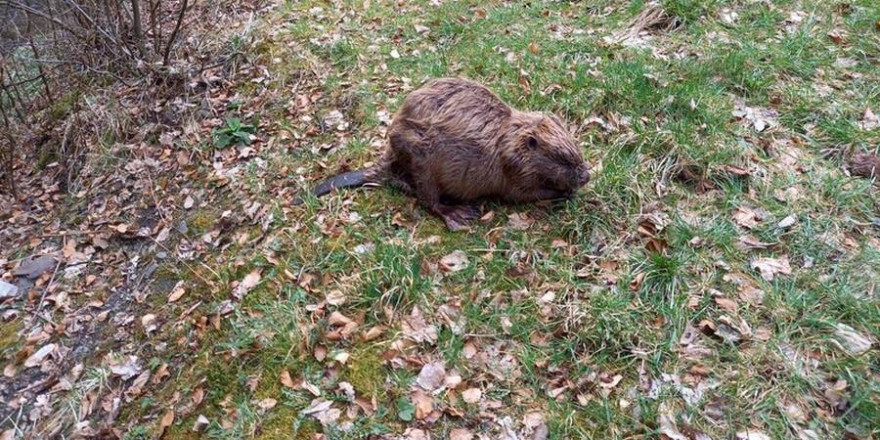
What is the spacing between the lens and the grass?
2.92 metres

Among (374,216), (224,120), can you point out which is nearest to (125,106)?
(224,120)

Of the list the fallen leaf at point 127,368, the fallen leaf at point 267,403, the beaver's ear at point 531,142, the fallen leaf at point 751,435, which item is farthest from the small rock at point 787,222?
the fallen leaf at point 127,368

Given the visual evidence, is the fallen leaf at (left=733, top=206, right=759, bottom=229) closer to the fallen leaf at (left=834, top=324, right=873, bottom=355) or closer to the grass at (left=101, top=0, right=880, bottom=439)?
the grass at (left=101, top=0, right=880, bottom=439)

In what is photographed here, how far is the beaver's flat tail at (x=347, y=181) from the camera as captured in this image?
4.22 meters

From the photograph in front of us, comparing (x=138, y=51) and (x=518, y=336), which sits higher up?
(x=138, y=51)

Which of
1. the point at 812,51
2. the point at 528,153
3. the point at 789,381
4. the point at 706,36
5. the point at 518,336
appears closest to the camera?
the point at 789,381

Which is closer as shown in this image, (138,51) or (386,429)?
(386,429)

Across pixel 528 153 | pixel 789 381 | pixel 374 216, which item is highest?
pixel 528 153

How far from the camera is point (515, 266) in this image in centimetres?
359

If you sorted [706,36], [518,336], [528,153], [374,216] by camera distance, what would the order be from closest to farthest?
1. [518,336]
2. [528,153]
3. [374,216]
4. [706,36]

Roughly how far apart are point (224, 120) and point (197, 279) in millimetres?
2099

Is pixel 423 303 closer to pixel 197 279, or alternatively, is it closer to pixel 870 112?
pixel 197 279

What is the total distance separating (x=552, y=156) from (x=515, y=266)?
2.43 ft

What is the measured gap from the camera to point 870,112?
4.14 metres
